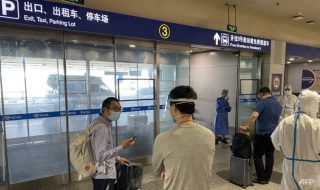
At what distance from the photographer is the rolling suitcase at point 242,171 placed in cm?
364

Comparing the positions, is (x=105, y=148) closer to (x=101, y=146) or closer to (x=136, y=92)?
(x=101, y=146)

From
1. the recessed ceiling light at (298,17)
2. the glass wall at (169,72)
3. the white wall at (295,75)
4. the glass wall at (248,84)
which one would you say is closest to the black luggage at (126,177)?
the glass wall at (169,72)

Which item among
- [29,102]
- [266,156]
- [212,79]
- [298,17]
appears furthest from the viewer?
[212,79]

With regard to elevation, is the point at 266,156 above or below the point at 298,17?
below

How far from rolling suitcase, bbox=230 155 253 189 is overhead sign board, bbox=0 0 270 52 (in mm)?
2412

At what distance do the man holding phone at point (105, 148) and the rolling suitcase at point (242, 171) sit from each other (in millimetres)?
2140

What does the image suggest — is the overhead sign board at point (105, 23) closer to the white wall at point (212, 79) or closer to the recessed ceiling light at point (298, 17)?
the white wall at point (212, 79)

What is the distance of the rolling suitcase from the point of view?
3.64 meters

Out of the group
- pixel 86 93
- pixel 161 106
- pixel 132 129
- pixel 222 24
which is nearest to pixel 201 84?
pixel 222 24

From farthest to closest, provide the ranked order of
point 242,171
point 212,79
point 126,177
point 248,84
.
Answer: point 212,79 → point 248,84 → point 242,171 → point 126,177

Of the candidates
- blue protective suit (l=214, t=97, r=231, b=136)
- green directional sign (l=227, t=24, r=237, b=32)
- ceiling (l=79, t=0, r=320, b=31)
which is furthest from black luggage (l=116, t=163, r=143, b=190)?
blue protective suit (l=214, t=97, r=231, b=136)

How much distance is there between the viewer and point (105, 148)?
2.13 m

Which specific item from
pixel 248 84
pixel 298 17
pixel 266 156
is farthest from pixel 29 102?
pixel 298 17

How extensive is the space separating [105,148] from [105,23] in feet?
7.56
